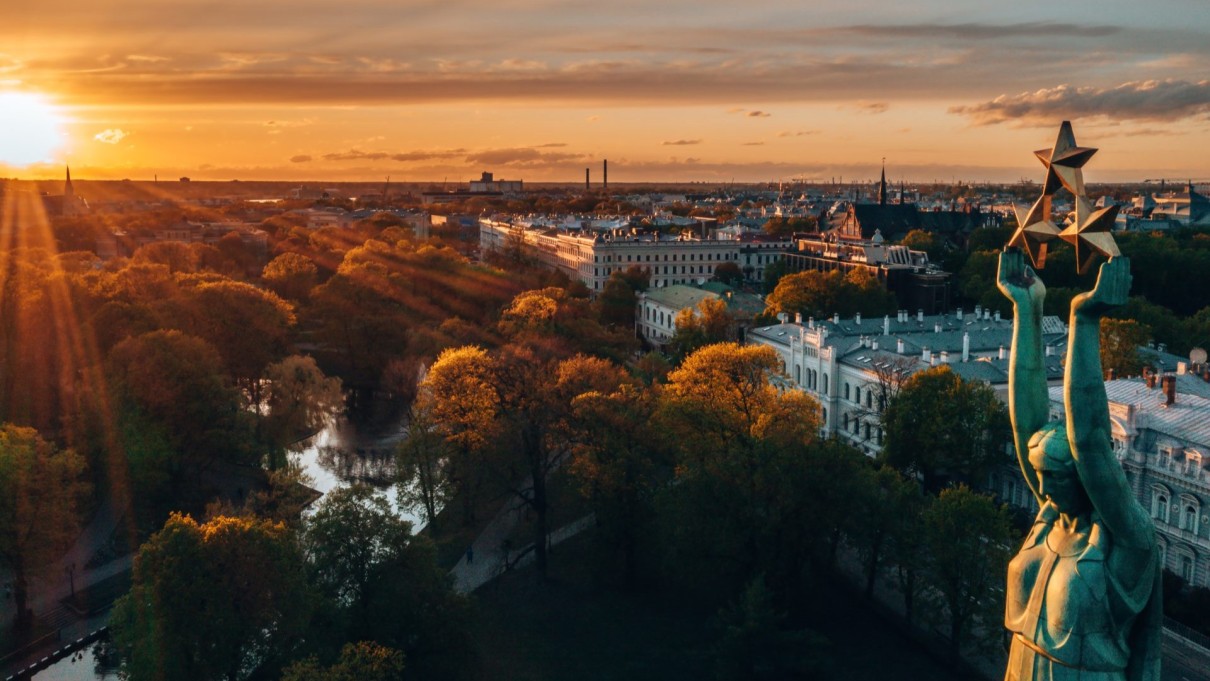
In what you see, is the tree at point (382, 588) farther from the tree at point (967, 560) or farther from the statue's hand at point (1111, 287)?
the statue's hand at point (1111, 287)

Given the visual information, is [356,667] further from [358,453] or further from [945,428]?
[358,453]

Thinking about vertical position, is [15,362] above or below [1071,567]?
below

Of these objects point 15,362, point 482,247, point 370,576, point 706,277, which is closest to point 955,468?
point 370,576

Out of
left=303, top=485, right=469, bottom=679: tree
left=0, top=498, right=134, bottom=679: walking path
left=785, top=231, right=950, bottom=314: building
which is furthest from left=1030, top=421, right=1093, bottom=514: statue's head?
left=785, top=231, right=950, bottom=314: building

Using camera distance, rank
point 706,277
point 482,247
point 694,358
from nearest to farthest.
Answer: point 694,358
point 706,277
point 482,247

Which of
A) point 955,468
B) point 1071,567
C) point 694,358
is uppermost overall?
point 1071,567

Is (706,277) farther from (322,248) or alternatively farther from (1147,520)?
(1147,520)
